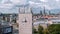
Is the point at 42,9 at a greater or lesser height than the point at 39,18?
greater

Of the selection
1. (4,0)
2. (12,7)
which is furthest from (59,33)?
(4,0)

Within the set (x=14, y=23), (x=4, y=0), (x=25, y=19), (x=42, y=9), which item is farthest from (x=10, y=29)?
(x=42, y=9)

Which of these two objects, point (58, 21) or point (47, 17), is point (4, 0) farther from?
point (58, 21)

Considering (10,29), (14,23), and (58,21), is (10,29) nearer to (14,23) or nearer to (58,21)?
(14,23)

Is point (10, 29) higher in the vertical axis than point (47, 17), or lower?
lower

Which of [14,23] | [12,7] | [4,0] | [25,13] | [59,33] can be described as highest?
[4,0]

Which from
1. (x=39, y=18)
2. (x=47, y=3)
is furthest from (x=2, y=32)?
(x=47, y=3)
